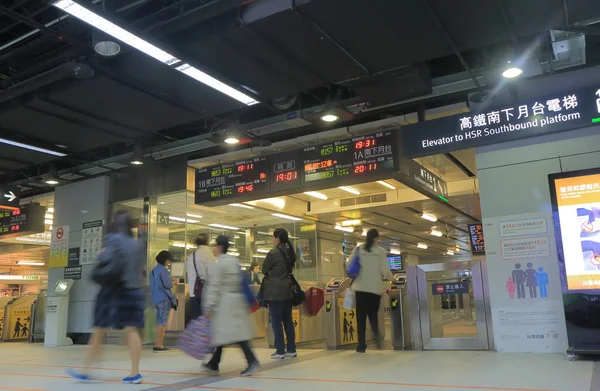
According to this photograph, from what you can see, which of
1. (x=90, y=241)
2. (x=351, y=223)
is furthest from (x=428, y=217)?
(x=90, y=241)

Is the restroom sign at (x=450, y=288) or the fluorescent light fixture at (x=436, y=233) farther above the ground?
the fluorescent light fixture at (x=436, y=233)

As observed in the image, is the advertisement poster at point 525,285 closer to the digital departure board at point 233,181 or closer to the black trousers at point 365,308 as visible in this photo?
the black trousers at point 365,308

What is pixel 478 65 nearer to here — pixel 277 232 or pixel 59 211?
pixel 277 232

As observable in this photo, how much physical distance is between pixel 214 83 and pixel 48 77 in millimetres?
1937

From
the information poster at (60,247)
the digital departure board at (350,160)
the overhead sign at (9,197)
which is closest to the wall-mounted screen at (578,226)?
the digital departure board at (350,160)

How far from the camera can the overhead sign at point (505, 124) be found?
5453 mm

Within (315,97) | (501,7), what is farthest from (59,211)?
(501,7)

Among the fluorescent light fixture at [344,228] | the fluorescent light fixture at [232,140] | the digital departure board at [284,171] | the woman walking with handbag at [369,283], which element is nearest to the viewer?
the woman walking with handbag at [369,283]

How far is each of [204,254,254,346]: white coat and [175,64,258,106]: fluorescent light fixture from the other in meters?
2.27

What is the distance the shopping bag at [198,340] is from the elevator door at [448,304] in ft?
11.1

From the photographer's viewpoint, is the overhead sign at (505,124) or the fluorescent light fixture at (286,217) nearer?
the overhead sign at (505,124)

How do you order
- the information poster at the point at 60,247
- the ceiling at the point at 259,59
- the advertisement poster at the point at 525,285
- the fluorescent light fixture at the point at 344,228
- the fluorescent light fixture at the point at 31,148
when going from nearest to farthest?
the ceiling at the point at 259,59 < the advertisement poster at the point at 525,285 < the fluorescent light fixture at the point at 31,148 < the information poster at the point at 60,247 < the fluorescent light fixture at the point at 344,228

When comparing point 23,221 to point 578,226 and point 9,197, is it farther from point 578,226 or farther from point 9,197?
point 578,226

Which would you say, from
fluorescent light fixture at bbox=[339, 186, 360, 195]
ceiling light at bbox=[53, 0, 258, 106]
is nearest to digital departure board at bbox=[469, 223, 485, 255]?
fluorescent light fixture at bbox=[339, 186, 360, 195]
